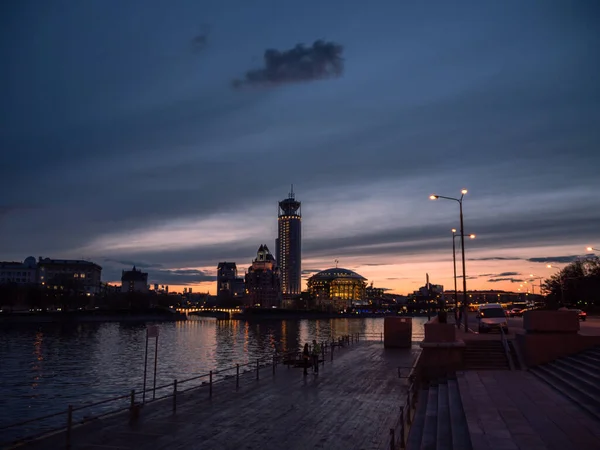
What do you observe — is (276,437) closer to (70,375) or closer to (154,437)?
(154,437)

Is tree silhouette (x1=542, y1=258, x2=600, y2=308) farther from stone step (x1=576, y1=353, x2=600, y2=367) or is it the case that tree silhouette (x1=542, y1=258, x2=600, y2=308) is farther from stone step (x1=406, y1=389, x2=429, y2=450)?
stone step (x1=406, y1=389, x2=429, y2=450)

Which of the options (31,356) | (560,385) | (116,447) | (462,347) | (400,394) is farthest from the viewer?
(31,356)

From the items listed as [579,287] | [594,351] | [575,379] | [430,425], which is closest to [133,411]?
[430,425]

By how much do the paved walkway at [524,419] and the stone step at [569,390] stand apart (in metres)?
0.22

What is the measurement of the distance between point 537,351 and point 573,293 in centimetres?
9668

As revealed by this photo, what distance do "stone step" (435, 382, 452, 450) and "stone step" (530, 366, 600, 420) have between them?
4106mm

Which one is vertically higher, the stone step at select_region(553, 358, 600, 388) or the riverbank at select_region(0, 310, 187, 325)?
the stone step at select_region(553, 358, 600, 388)

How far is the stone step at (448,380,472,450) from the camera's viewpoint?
1384 centimetres

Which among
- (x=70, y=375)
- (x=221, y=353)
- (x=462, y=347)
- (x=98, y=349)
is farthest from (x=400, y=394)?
(x=98, y=349)

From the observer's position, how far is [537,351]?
25562mm

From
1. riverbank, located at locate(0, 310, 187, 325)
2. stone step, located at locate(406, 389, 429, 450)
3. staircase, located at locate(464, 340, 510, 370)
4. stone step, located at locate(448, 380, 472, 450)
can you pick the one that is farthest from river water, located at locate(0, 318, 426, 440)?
riverbank, located at locate(0, 310, 187, 325)

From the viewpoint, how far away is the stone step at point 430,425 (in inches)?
599

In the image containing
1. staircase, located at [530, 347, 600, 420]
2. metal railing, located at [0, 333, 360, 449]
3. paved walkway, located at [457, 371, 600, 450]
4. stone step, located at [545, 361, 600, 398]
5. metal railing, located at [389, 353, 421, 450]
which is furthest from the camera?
stone step, located at [545, 361, 600, 398]

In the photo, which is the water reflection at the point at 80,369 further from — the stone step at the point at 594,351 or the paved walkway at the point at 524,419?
the stone step at the point at 594,351
